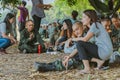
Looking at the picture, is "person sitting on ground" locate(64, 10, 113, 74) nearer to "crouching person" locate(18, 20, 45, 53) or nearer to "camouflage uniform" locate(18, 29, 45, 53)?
"crouching person" locate(18, 20, 45, 53)

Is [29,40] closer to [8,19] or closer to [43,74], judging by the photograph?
[8,19]

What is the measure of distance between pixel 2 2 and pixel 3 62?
22.0 ft

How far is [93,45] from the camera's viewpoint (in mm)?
7109

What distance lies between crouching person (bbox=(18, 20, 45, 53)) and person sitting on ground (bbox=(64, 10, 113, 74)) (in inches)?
139

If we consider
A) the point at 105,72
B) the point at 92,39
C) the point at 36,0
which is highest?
the point at 36,0

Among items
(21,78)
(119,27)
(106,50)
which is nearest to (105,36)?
(106,50)

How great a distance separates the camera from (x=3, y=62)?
8.98 metres

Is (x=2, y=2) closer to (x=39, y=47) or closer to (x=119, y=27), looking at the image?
(x=39, y=47)

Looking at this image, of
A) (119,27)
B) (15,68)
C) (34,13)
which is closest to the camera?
(15,68)

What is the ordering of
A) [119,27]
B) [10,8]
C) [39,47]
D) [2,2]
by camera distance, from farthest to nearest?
Result: 1. [10,8]
2. [2,2]
3. [39,47]
4. [119,27]

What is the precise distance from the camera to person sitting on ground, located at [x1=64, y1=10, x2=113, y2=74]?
703 centimetres

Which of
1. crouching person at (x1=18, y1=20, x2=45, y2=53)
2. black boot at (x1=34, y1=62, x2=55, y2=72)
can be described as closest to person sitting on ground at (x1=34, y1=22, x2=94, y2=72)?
black boot at (x1=34, y1=62, x2=55, y2=72)

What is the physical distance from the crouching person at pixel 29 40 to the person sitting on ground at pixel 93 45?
3.52 meters

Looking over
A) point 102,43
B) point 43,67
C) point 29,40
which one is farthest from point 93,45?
point 29,40
